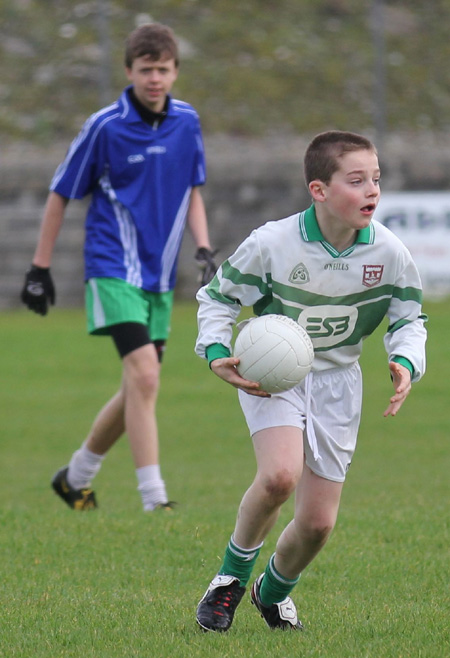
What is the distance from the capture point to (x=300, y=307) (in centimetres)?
446

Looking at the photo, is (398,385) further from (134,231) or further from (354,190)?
(134,231)

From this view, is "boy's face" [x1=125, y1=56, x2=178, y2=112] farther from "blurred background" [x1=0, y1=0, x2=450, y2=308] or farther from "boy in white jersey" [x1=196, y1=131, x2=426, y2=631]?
"blurred background" [x1=0, y1=0, x2=450, y2=308]

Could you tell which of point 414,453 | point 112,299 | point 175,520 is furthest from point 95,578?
point 414,453

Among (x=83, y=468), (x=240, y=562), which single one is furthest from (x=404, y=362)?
(x=83, y=468)

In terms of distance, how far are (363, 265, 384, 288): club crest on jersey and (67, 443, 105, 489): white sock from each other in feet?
10.7

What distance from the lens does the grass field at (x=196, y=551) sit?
4.18m

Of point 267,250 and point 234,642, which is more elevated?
point 267,250

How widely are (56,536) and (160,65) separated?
2.72 m

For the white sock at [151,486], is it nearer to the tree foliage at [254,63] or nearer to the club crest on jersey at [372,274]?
the club crest on jersey at [372,274]

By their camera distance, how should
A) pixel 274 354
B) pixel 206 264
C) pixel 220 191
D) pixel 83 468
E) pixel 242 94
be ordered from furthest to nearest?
pixel 242 94 < pixel 220 191 < pixel 83 468 < pixel 206 264 < pixel 274 354

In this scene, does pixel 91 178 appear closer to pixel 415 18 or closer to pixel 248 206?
Answer: pixel 248 206

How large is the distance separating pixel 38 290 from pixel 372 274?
3145 millimetres

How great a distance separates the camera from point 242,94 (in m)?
21.6

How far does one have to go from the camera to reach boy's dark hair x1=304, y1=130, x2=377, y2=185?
14.3 ft
